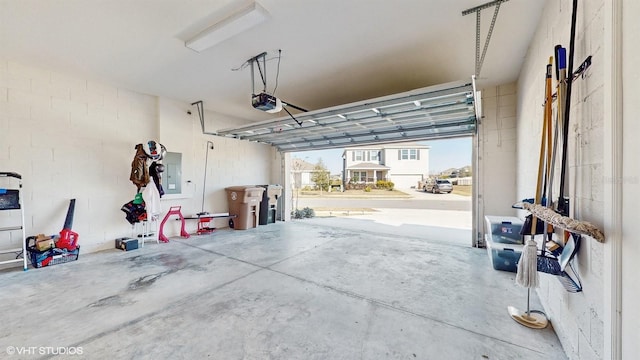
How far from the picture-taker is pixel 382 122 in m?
4.84

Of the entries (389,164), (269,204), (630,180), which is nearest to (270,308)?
(630,180)

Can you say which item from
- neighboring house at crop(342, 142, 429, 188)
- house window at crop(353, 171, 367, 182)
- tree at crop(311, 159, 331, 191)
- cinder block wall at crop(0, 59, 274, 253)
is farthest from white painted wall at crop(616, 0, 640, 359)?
house window at crop(353, 171, 367, 182)

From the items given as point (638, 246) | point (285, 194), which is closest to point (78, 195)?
point (285, 194)

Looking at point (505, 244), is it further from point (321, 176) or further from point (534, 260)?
point (321, 176)

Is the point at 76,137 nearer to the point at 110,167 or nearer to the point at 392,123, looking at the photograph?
the point at 110,167

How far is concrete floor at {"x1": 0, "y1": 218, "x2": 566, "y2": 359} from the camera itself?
1.83 m

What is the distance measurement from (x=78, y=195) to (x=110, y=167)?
0.70 meters

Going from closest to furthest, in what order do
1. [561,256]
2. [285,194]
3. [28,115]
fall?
[561,256] < [28,115] < [285,194]

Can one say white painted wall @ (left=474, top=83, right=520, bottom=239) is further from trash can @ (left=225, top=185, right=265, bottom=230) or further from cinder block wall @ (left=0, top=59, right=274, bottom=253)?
cinder block wall @ (left=0, top=59, right=274, bottom=253)

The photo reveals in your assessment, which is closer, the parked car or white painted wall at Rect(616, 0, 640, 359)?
white painted wall at Rect(616, 0, 640, 359)

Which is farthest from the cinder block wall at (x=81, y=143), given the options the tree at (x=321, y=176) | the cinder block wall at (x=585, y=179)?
the tree at (x=321, y=176)

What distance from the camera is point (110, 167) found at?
4.67 meters

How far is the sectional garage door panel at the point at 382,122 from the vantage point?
3371mm
